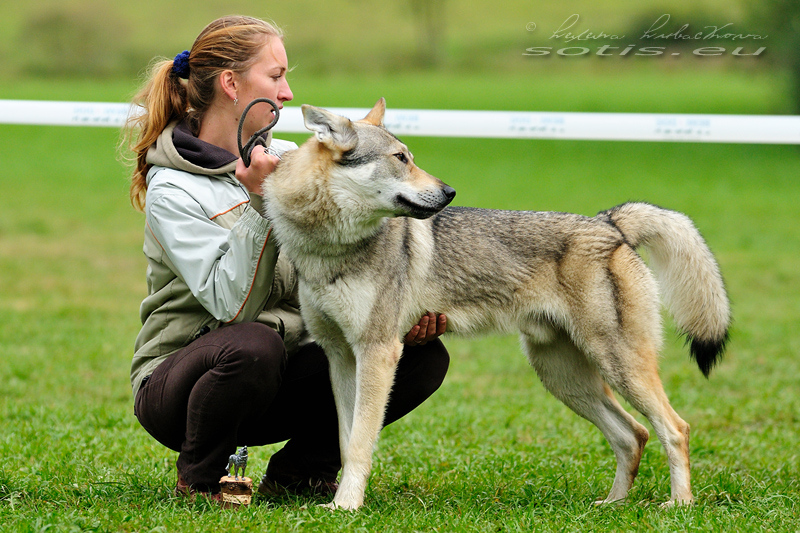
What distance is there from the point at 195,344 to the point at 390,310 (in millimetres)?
849

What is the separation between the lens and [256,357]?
11.0 feet

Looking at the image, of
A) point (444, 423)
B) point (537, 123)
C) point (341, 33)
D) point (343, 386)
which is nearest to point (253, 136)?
point (343, 386)

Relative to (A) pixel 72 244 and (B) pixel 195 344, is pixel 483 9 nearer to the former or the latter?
(A) pixel 72 244

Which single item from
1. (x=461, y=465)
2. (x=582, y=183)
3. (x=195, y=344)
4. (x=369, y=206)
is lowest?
(x=582, y=183)

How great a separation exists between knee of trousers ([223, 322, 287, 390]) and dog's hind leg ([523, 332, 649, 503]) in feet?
4.52

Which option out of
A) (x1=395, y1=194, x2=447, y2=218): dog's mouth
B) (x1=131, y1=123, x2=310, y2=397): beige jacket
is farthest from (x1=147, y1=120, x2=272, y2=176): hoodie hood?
(x1=395, y1=194, x2=447, y2=218): dog's mouth

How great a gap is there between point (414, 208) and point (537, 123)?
3062 millimetres

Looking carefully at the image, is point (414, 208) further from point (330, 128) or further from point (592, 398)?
point (592, 398)

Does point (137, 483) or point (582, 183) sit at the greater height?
point (137, 483)

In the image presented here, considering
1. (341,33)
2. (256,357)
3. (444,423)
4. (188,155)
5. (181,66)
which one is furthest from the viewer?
(341,33)

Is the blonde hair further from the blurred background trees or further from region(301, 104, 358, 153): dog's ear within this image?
the blurred background trees

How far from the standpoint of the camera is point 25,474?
398 centimetres

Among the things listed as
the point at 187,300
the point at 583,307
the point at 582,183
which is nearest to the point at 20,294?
the point at 187,300

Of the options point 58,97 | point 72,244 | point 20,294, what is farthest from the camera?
point 58,97
